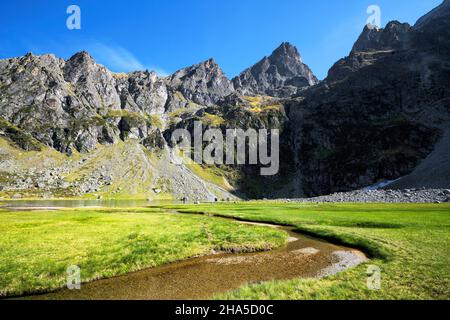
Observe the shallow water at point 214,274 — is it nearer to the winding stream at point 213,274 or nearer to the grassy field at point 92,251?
the winding stream at point 213,274

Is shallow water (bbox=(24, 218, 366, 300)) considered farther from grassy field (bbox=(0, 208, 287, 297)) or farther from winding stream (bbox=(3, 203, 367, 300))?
grassy field (bbox=(0, 208, 287, 297))

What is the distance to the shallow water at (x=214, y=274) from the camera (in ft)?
61.9

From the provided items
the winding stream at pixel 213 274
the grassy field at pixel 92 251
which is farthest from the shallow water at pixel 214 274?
the grassy field at pixel 92 251

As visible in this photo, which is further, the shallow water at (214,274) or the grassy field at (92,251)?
the grassy field at (92,251)

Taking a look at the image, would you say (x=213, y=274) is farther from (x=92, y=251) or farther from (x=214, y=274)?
(x=92, y=251)

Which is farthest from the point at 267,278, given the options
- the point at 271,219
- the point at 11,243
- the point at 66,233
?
the point at 271,219

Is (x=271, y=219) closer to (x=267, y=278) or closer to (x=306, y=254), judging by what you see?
(x=306, y=254)

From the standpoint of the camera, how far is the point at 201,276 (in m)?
22.4

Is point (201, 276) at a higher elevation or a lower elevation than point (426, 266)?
lower

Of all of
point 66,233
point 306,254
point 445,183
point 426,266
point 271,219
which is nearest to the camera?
point 426,266

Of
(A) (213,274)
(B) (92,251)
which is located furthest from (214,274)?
(B) (92,251)

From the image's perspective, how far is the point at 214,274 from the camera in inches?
899
